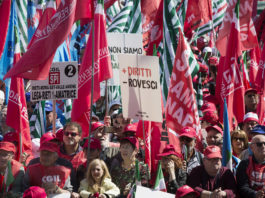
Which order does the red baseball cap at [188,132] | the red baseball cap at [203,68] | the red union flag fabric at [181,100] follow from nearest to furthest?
the red baseball cap at [188,132] < the red union flag fabric at [181,100] < the red baseball cap at [203,68]

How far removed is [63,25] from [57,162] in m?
2.55

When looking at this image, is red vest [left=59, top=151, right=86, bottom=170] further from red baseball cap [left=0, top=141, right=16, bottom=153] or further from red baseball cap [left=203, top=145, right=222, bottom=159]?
red baseball cap [left=203, top=145, right=222, bottom=159]

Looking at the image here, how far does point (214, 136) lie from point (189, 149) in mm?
438

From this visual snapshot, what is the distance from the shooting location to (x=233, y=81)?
10.7 m

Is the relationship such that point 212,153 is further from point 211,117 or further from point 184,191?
point 211,117

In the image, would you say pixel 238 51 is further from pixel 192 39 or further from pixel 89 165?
pixel 89 165

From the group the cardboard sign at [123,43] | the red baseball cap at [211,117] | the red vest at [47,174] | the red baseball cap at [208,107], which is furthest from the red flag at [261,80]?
the red vest at [47,174]

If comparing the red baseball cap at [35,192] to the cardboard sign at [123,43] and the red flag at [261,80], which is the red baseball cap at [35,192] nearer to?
the cardboard sign at [123,43]

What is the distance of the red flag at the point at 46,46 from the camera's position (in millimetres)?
9297

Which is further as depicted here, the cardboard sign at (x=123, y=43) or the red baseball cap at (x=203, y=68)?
the red baseball cap at (x=203, y=68)

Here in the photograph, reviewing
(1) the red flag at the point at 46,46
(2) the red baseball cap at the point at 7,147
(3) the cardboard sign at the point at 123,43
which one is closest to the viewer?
(2) the red baseball cap at the point at 7,147

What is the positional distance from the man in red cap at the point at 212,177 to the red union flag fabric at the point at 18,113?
3.11m

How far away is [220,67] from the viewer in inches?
444

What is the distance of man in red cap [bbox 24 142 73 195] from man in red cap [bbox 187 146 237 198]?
59.0 inches
